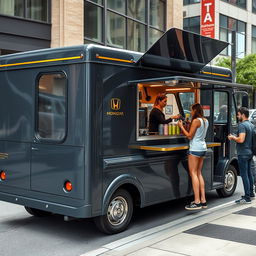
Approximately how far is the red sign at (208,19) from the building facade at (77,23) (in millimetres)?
2147

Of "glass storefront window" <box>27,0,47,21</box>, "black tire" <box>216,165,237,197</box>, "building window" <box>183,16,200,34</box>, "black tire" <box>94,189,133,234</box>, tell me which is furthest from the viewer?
"building window" <box>183,16,200,34</box>

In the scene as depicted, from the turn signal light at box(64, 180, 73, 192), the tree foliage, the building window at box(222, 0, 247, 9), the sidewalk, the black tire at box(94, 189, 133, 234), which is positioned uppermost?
the building window at box(222, 0, 247, 9)

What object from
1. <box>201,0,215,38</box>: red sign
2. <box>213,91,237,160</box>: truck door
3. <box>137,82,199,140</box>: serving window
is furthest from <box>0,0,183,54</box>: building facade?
<box>213,91,237,160</box>: truck door

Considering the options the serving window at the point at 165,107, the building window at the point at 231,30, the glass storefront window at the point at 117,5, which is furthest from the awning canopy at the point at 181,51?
the building window at the point at 231,30

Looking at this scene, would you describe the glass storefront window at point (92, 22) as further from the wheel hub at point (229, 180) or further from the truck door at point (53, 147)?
the truck door at point (53, 147)

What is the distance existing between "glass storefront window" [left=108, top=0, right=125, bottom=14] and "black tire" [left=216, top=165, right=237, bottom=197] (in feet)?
38.0

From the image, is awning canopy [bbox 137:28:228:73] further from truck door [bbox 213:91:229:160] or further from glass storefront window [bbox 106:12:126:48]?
glass storefront window [bbox 106:12:126:48]

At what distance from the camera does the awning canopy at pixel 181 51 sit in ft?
21.6

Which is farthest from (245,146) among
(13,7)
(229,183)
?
(13,7)

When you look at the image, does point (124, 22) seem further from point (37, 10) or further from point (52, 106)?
point (52, 106)

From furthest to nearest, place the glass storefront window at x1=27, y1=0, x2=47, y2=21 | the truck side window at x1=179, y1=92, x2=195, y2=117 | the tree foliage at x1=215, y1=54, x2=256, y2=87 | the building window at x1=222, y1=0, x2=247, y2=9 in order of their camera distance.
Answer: the building window at x1=222, y1=0, x2=247, y2=9, the tree foliage at x1=215, y1=54, x2=256, y2=87, the glass storefront window at x1=27, y1=0, x2=47, y2=21, the truck side window at x1=179, y1=92, x2=195, y2=117

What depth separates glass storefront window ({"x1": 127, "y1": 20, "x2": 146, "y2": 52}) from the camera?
19516mm

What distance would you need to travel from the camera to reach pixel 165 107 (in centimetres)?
777

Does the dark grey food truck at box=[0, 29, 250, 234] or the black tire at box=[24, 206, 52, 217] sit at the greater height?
the dark grey food truck at box=[0, 29, 250, 234]
